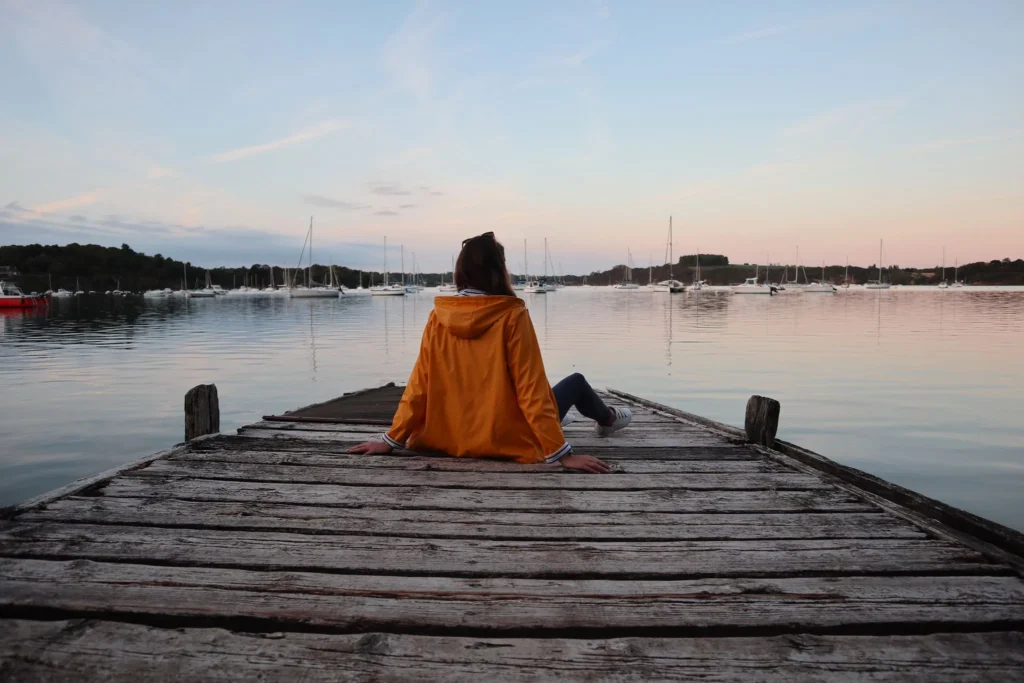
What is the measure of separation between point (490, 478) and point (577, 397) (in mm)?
1338

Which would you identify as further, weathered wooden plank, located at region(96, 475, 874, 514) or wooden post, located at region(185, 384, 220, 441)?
wooden post, located at region(185, 384, 220, 441)

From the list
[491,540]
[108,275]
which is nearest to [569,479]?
[491,540]

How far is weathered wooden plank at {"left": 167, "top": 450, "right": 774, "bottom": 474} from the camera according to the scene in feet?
13.2

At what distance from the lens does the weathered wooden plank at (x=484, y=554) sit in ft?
8.04

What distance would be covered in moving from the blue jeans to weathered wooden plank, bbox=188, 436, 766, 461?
32 cm

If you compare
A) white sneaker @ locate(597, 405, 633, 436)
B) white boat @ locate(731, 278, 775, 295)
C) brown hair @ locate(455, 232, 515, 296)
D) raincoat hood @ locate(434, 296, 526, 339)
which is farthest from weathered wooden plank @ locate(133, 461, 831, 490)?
white boat @ locate(731, 278, 775, 295)

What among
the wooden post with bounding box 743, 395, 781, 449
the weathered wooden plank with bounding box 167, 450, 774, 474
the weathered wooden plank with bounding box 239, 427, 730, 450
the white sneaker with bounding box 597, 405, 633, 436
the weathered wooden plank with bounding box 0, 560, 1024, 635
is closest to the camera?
the weathered wooden plank with bounding box 0, 560, 1024, 635

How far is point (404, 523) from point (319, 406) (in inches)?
215

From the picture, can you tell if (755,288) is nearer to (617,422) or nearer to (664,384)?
(664,384)

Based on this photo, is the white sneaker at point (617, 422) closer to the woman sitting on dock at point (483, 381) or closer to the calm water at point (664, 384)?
the woman sitting on dock at point (483, 381)

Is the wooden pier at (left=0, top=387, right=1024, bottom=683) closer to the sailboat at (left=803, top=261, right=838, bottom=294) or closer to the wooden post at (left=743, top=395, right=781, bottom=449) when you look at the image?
the wooden post at (left=743, top=395, right=781, bottom=449)

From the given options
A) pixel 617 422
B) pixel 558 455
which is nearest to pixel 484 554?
pixel 558 455

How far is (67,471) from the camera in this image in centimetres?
805

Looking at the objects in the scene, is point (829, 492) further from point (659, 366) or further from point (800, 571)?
point (659, 366)
